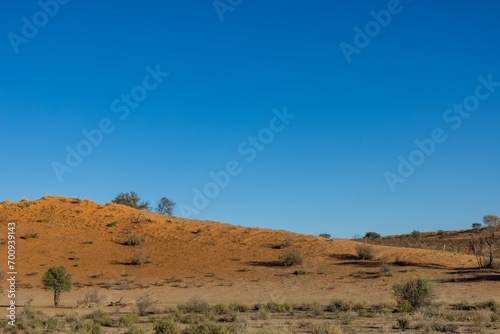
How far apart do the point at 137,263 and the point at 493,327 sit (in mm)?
27188

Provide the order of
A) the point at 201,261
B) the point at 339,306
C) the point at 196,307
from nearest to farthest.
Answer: the point at 339,306
the point at 196,307
the point at 201,261

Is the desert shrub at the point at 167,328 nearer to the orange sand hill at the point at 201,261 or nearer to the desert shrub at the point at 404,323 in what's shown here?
the desert shrub at the point at 404,323

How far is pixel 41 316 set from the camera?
17766 millimetres

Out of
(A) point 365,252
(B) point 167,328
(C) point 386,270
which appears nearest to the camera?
(B) point 167,328

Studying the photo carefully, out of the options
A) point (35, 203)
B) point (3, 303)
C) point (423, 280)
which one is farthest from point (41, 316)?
point (35, 203)

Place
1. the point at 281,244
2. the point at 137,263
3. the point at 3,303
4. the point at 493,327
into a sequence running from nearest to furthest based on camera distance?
the point at 493,327, the point at 3,303, the point at 137,263, the point at 281,244

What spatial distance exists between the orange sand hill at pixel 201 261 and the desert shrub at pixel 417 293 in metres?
2.85

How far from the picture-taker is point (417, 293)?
755 inches

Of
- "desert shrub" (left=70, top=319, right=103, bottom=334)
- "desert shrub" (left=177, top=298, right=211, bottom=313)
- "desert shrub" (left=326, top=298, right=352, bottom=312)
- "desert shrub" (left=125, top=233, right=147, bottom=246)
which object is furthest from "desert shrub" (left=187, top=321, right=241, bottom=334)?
"desert shrub" (left=125, top=233, right=147, bottom=246)

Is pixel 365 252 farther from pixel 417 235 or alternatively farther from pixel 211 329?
pixel 417 235

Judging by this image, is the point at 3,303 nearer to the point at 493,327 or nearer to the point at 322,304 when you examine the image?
the point at 322,304

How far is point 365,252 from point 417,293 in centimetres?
1380

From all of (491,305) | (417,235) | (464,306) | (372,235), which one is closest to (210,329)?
(464,306)

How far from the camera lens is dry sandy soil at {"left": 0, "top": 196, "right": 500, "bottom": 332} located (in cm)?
2556
